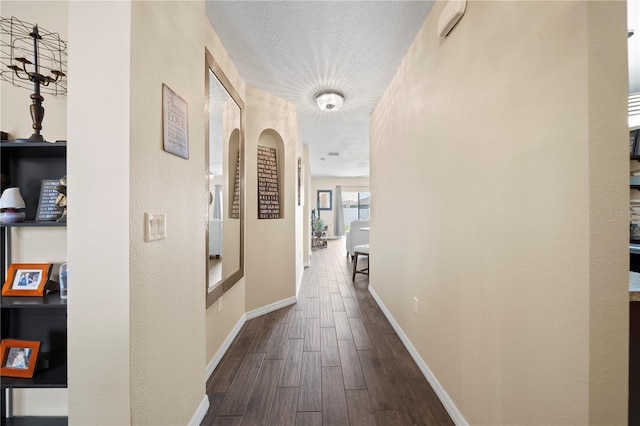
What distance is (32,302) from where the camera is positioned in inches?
42.0

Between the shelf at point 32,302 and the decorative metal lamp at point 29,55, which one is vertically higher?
the decorative metal lamp at point 29,55

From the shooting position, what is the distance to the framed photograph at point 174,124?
108 centimetres

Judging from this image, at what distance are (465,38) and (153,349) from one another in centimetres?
210

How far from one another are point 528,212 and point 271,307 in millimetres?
2667

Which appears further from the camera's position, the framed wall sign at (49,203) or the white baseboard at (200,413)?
the white baseboard at (200,413)

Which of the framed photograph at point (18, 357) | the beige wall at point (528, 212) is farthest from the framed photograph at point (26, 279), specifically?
the beige wall at point (528, 212)

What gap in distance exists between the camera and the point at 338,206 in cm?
955

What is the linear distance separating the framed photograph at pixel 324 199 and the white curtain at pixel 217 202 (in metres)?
7.39

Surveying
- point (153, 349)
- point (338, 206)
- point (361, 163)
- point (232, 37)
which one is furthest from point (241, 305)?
point (338, 206)

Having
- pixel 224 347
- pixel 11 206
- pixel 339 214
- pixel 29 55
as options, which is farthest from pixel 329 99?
pixel 339 214

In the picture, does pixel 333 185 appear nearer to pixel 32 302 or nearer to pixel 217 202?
pixel 217 202

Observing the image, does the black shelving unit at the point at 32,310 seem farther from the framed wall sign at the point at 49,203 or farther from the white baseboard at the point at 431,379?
the white baseboard at the point at 431,379

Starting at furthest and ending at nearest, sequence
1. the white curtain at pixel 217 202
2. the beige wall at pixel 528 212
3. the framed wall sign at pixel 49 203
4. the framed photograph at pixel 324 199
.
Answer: the framed photograph at pixel 324 199 < the white curtain at pixel 217 202 < the framed wall sign at pixel 49 203 < the beige wall at pixel 528 212

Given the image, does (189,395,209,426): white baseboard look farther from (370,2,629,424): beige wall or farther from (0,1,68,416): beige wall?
(370,2,629,424): beige wall
